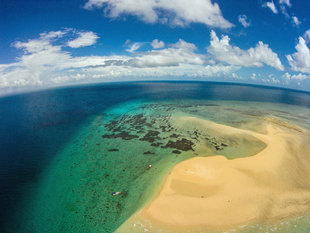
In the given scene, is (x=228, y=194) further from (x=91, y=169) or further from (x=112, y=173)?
(x=91, y=169)

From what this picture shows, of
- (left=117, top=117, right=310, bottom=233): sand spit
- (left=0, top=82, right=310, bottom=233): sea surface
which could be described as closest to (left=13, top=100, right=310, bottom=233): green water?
(left=0, top=82, right=310, bottom=233): sea surface

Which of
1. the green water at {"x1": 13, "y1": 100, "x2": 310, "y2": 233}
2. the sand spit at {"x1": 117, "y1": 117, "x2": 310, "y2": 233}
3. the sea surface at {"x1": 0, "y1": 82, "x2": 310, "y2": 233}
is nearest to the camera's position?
the sand spit at {"x1": 117, "y1": 117, "x2": 310, "y2": 233}

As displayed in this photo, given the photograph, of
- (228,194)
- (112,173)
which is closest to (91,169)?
(112,173)

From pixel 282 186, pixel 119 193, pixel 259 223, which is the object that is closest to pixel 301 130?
pixel 282 186

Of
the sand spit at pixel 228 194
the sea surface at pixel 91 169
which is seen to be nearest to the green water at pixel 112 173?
the sea surface at pixel 91 169

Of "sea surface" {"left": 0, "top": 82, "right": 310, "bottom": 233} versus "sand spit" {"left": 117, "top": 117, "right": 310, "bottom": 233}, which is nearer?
"sand spit" {"left": 117, "top": 117, "right": 310, "bottom": 233}

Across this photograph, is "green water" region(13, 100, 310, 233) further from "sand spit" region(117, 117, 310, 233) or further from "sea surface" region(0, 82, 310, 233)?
"sand spit" region(117, 117, 310, 233)
